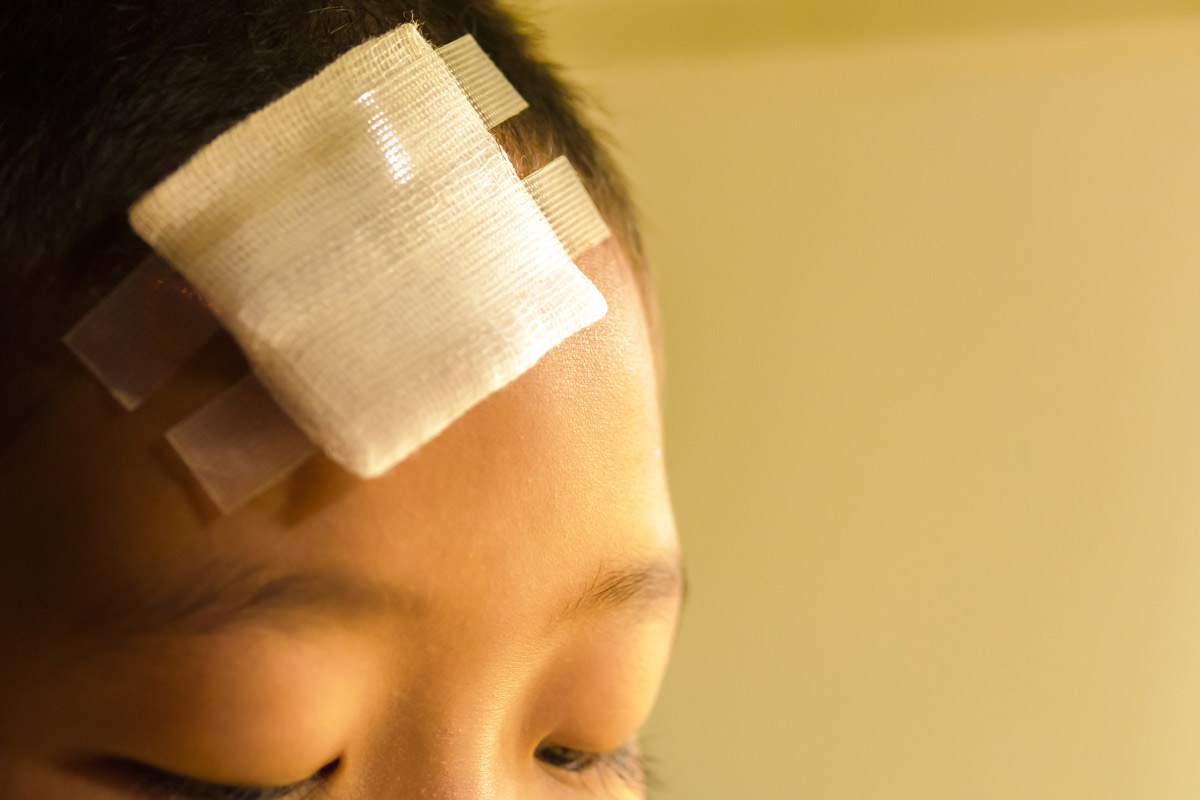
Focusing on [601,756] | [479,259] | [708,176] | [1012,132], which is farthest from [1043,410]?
[479,259]

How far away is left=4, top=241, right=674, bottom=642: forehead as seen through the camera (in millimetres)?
307

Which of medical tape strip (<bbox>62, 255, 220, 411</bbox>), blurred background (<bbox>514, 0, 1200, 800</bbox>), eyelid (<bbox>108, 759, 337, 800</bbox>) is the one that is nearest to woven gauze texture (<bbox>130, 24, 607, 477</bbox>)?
medical tape strip (<bbox>62, 255, 220, 411</bbox>)

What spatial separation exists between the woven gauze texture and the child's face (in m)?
0.03

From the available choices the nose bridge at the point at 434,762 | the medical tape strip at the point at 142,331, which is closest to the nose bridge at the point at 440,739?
the nose bridge at the point at 434,762

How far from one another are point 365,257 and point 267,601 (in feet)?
0.38

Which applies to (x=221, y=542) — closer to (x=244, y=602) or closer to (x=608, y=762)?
(x=244, y=602)

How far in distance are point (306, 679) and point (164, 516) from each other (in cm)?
7

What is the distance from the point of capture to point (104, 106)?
328 millimetres

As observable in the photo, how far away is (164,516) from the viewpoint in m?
0.31

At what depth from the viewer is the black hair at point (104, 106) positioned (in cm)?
32

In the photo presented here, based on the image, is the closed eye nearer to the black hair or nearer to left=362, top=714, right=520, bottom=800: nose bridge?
→ left=362, top=714, right=520, bottom=800: nose bridge

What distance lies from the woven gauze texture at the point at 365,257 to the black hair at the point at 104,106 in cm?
3

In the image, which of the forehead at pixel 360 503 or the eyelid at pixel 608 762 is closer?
the forehead at pixel 360 503

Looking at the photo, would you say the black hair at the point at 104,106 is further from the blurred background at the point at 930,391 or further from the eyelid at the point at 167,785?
the blurred background at the point at 930,391
